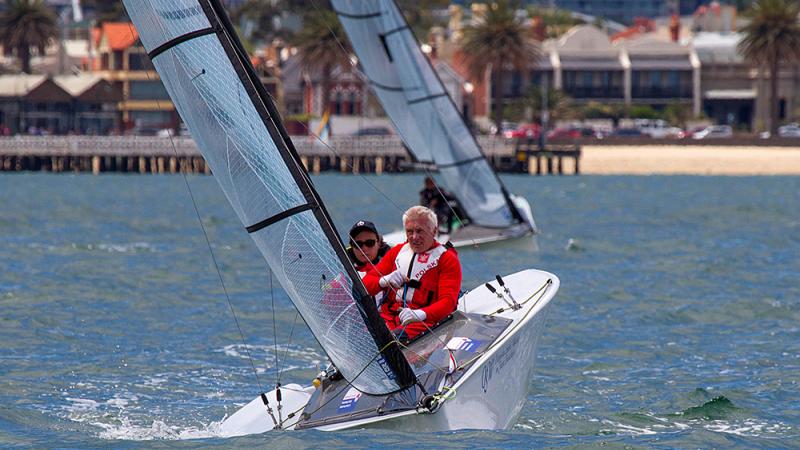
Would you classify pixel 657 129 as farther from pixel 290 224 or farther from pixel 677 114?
pixel 290 224

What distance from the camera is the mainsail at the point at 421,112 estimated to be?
29.8m

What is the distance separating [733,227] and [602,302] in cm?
1878

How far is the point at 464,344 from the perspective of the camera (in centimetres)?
1177

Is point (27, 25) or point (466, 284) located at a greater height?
point (27, 25)

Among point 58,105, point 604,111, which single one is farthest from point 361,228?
point 604,111

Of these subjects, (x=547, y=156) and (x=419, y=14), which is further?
(x=419, y=14)

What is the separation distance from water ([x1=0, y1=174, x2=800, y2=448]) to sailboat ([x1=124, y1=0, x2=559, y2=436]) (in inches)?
10.0

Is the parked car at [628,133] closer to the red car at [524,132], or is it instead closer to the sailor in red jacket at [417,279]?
the red car at [524,132]

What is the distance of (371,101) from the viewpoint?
9762cm

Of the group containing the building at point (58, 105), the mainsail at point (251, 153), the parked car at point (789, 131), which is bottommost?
the parked car at point (789, 131)

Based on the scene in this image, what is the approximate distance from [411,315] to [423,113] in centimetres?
1869

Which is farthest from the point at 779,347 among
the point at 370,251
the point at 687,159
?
the point at 687,159

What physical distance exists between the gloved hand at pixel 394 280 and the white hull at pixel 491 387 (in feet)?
2.83

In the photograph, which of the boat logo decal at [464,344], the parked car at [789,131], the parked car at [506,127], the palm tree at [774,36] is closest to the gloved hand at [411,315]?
the boat logo decal at [464,344]
